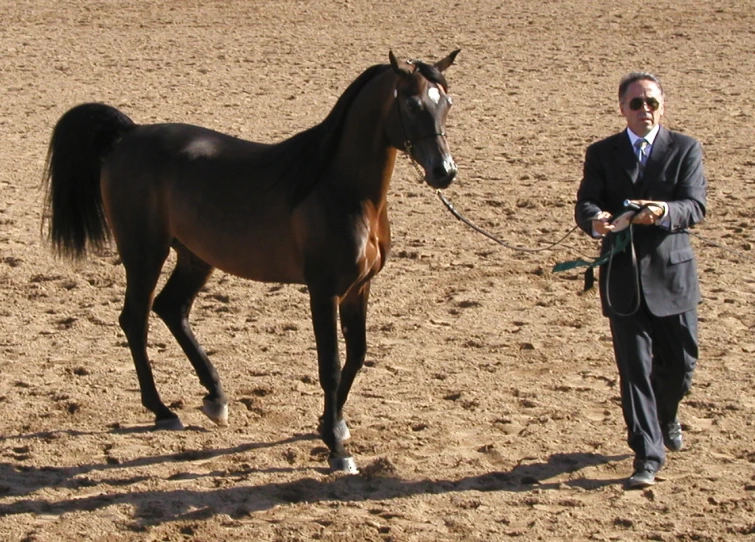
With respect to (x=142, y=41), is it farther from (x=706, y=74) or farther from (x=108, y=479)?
(x=108, y=479)

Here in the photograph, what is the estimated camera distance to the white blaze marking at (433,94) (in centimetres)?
535

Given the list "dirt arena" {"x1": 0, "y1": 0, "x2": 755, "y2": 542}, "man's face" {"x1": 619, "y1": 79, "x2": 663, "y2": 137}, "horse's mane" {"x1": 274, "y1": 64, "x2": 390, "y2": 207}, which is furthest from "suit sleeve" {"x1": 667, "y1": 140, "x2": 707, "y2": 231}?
"horse's mane" {"x1": 274, "y1": 64, "x2": 390, "y2": 207}

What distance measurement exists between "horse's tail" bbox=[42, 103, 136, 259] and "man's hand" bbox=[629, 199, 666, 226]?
2.84 metres

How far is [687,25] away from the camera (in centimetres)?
1791

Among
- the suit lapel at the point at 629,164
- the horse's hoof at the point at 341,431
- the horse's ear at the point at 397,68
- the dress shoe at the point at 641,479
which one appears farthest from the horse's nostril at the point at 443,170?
the dress shoe at the point at 641,479

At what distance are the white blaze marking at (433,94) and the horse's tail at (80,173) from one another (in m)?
1.99

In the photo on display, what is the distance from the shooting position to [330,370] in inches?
228

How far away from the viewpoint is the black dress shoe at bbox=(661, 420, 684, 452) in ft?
19.0

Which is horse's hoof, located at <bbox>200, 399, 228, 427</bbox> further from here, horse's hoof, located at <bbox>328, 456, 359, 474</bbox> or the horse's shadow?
horse's hoof, located at <bbox>328, 456, 359, 474</bbox>

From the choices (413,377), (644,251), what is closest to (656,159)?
(644,251)

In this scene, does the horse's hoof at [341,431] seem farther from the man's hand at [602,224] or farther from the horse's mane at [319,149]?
the man's hand at [602,224]

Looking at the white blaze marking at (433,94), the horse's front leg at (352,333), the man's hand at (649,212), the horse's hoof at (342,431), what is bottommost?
the horse's hoof at (342,431)

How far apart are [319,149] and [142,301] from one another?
1334 mm

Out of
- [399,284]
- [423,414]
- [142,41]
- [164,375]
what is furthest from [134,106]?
[423,414]
